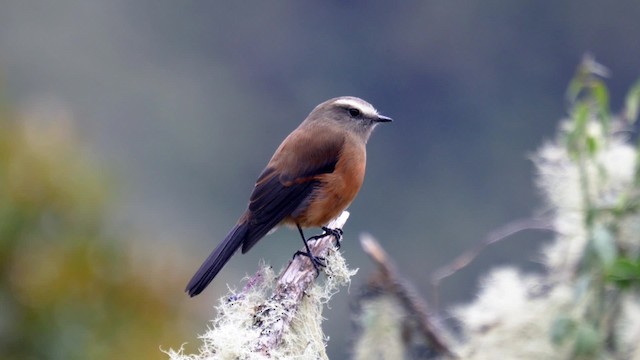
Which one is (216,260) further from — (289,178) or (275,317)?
(275,317)

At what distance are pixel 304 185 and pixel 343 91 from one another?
22.0 m

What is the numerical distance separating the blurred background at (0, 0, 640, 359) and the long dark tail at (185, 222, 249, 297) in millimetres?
9671

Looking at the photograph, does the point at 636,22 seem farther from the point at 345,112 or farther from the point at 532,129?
the point at 345,112

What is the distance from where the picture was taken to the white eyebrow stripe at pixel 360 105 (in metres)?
5.55

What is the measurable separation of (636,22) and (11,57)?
16350 mm

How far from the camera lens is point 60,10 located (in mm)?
35906

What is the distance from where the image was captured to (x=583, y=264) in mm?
4039

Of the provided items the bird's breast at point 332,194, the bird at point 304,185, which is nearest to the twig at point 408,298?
the bird at point 304,185

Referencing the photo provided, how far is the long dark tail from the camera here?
4.45 metres

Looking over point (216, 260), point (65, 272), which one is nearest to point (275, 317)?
point (216, 260)

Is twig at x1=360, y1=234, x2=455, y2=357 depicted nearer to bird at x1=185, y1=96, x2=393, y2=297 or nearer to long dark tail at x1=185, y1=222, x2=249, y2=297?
bird at x1=185, y1=96, x2=393, y2=297

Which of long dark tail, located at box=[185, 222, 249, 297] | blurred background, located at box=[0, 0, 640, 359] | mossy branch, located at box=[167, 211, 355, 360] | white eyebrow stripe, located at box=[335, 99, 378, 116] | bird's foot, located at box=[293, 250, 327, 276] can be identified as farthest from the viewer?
blurred background, located at box=[0, 0, 640, 359]

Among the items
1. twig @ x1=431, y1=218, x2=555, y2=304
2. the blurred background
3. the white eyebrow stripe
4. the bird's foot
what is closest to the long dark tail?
the bird's foot

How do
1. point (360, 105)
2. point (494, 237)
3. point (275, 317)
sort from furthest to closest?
point (360, 105) < point (494, 237) < point (275, 317)
